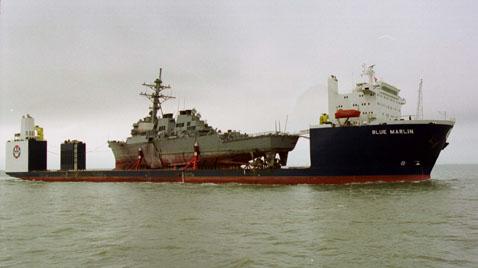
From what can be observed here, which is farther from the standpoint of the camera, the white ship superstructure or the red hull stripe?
the white ship superstructure

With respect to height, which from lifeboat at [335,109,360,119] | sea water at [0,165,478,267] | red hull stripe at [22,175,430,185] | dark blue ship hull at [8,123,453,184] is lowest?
sea water at [0,165,478,267]

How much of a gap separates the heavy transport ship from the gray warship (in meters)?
0.09

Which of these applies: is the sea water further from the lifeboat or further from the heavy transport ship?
the lifeboat

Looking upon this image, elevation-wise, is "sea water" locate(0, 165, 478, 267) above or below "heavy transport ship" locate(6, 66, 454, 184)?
below

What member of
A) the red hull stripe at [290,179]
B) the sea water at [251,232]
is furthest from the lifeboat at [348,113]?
the sea water at [251,232]

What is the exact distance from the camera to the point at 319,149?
29.5m

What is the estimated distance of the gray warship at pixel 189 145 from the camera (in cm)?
3388

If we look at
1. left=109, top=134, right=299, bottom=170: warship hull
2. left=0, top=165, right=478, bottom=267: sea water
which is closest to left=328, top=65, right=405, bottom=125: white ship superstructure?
left=109, top=134, right=299, bottom=170: warship hull

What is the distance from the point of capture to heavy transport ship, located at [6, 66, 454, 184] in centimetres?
2803

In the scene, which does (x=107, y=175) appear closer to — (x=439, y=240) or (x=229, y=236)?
(x=229, y=236)

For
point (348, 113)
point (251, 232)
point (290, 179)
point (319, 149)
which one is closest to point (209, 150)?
point (290, 179)

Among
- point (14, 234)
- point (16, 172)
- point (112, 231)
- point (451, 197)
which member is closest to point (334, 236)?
point (112, 231)

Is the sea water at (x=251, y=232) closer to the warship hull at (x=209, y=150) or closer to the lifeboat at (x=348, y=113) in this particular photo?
the lifeboat at (x=348, y=113)

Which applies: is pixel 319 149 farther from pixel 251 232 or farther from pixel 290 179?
pixel 251 232
